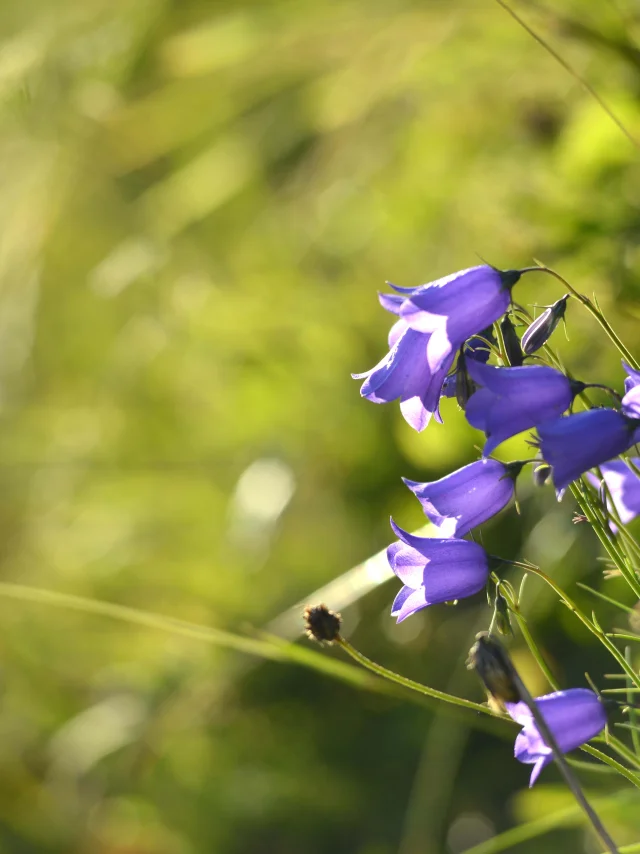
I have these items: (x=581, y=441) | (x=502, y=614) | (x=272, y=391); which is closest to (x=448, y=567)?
(x=502, y=614)

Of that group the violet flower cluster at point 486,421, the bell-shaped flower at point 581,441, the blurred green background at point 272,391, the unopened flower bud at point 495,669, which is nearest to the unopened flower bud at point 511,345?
the violet flower cluster at point 486,421

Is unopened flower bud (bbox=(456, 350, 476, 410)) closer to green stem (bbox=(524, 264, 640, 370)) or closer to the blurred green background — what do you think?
green stem (bbox=(524, 264, 640, 370))

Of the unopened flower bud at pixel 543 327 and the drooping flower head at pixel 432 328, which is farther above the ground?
the drooping flower head at pixel 432 328

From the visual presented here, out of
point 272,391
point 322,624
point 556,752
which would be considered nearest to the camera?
point 556,752

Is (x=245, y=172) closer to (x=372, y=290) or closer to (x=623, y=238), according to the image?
(x=372, y=290)

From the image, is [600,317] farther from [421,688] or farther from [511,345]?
[421,688]

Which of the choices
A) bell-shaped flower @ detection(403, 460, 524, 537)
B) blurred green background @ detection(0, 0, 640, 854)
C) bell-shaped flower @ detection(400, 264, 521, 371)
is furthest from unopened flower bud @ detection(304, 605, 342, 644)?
blurred green background @ detection(0, 0, 640, 854)

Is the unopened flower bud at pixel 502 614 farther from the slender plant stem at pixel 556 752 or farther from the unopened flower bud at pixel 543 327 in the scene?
the unopened flower bud at pixel 543 327
